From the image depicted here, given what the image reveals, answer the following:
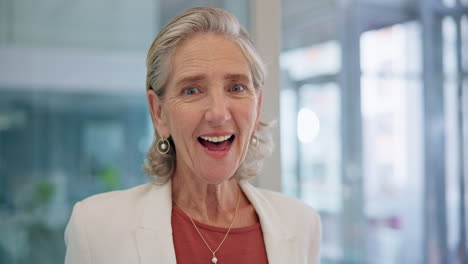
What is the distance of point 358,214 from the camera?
328cm

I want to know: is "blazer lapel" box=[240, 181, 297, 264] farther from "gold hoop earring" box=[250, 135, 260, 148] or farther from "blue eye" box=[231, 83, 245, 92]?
"blue eye" box=[231, 83, 245, 92]

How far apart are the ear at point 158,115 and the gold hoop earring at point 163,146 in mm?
33

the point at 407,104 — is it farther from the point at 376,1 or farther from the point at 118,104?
the point at 118,104

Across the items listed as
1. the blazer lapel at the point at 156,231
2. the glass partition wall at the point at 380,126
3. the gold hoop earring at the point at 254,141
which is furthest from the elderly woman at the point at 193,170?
the glass partition wall at the point at 380,126

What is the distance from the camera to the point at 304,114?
2844 millimetres

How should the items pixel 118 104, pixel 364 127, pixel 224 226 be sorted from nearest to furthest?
pixel 224 226
pixel 118 104
pixel 364 127

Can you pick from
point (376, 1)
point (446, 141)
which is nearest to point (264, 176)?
point (376, 1)

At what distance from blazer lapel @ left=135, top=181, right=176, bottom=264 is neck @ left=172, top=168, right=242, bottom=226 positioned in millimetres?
70

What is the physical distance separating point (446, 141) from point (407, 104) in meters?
0.44

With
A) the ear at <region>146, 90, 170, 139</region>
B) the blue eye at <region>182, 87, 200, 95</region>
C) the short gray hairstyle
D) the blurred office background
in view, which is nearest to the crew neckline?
the short gray hairstyle

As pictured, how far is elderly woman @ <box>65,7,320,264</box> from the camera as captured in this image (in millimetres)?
1257

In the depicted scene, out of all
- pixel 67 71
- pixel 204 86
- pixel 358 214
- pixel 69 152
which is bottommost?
pixel 358 214

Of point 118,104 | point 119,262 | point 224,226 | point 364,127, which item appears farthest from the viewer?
point 364,127

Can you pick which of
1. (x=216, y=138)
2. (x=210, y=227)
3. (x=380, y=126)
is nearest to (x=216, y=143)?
(x=216, y=138)
